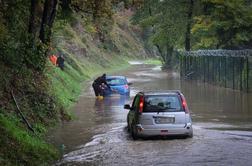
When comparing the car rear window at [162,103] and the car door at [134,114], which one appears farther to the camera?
the car door at [134,114]

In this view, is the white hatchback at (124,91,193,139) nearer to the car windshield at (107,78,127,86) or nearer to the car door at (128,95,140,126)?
the car door at (128,95,140,126)

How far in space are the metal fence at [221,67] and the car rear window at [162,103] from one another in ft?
67.3

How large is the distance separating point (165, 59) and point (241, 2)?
4127cm

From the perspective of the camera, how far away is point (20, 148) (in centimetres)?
1287

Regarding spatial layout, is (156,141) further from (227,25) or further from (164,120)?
(227,25)

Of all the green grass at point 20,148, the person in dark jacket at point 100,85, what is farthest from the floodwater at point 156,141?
the person in dark jacket at point 100,85

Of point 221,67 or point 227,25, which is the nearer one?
point 221,67

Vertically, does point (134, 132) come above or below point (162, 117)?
below

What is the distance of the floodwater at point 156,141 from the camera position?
1381 cm

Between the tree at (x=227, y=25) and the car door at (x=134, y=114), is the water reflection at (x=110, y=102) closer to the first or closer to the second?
the car door at (x=134, y=114)

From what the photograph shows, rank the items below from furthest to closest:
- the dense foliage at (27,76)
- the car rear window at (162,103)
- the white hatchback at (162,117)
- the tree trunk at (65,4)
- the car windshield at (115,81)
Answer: the car windshield at (115,81)
the tree trunk at (65,4)
the car rear window at (162,103)
the white hatchback at (162,117)
the dense foliage at (27,76)

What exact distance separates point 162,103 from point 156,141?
3.71 ft

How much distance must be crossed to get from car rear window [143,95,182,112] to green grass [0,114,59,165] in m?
A: 3.66

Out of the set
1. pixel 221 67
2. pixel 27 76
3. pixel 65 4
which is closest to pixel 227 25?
pixel 221 67
